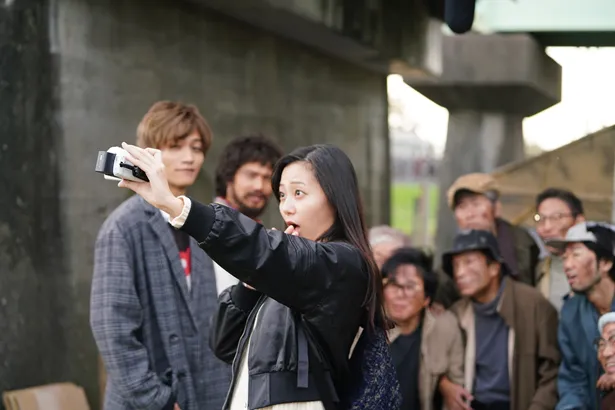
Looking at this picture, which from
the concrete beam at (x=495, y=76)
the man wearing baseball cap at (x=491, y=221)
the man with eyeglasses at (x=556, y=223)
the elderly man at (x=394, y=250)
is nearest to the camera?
the elderly man at (x=394, y=250)

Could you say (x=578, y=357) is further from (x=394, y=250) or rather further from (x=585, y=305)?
(x=394, y=250)

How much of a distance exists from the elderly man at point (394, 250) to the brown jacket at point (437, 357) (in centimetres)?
23

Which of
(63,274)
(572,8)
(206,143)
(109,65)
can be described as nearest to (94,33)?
(109,65)

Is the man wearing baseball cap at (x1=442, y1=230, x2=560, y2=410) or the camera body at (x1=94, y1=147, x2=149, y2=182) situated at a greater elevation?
the camera body at (x1=94, y1=147, x2=149, y2=182)

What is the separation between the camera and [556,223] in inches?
233

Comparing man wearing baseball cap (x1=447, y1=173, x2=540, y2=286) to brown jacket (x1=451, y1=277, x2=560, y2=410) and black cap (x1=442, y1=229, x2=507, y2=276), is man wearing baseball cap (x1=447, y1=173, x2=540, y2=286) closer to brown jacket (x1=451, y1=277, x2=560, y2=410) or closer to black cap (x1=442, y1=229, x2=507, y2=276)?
black cap (x1=442, y1=229, x2=507, y2=276)

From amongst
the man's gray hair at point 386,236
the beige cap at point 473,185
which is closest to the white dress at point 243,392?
the man's gray hair at point 386,236

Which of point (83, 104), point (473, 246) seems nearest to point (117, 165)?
point (473, 246)

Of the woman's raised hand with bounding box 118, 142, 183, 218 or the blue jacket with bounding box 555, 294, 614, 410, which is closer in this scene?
the woman's raised hand with bounding box 118, 142, 183, 218

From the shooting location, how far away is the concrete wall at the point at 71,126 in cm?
554

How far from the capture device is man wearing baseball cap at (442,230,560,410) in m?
5.38

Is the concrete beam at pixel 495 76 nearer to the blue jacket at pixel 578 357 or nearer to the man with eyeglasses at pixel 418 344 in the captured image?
the man with eyeglasses at pixel 418 344

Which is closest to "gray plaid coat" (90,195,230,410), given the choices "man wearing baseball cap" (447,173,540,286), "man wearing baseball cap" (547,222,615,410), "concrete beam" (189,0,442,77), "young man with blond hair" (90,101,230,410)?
"young man with blond hair" (90,101,230,410)

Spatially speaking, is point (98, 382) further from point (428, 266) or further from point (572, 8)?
point (572, 8)
